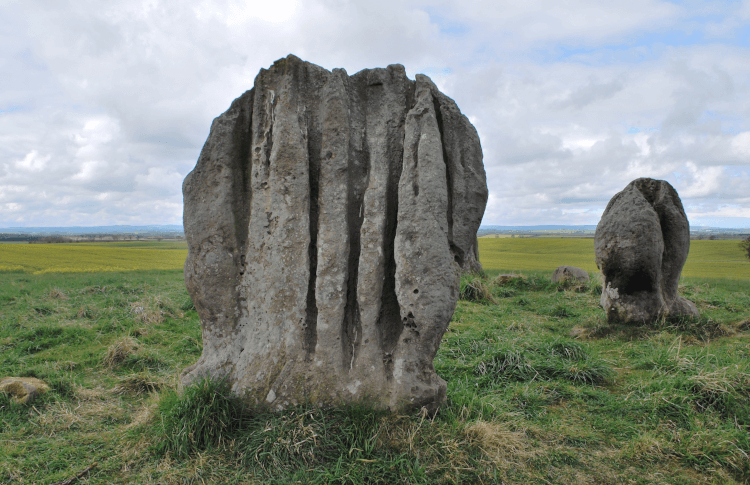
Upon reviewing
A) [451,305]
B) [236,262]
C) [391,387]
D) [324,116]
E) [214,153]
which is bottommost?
[391,387]

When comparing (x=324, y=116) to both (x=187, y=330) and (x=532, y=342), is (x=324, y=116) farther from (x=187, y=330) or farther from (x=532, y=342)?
(x=187, y=330)

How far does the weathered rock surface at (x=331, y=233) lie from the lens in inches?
149

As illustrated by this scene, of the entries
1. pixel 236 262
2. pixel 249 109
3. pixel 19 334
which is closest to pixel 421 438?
pixel 236 262

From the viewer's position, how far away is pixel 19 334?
268 inches

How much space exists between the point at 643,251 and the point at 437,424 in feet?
18.3

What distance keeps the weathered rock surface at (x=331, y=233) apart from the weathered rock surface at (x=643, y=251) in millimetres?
4254

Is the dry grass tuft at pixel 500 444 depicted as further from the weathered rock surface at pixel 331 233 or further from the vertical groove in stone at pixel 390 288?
the vertical groove in stone at pixel 390 288

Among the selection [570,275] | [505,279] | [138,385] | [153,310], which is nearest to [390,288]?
[138,385]

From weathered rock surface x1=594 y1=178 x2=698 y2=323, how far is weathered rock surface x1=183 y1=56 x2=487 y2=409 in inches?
167

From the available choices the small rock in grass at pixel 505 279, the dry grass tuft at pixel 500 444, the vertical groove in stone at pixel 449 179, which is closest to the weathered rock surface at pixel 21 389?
the dry grass tuft at pixel 500 444

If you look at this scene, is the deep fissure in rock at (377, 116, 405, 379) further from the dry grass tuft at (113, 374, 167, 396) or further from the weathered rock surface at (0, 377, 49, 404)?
the weathered rock surface at (0, 377, 49, 404)

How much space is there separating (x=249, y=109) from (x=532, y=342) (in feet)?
16.1

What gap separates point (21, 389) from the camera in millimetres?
4391

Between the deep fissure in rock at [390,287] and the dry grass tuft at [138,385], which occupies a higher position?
the deep fissure in rock at [390,287]
